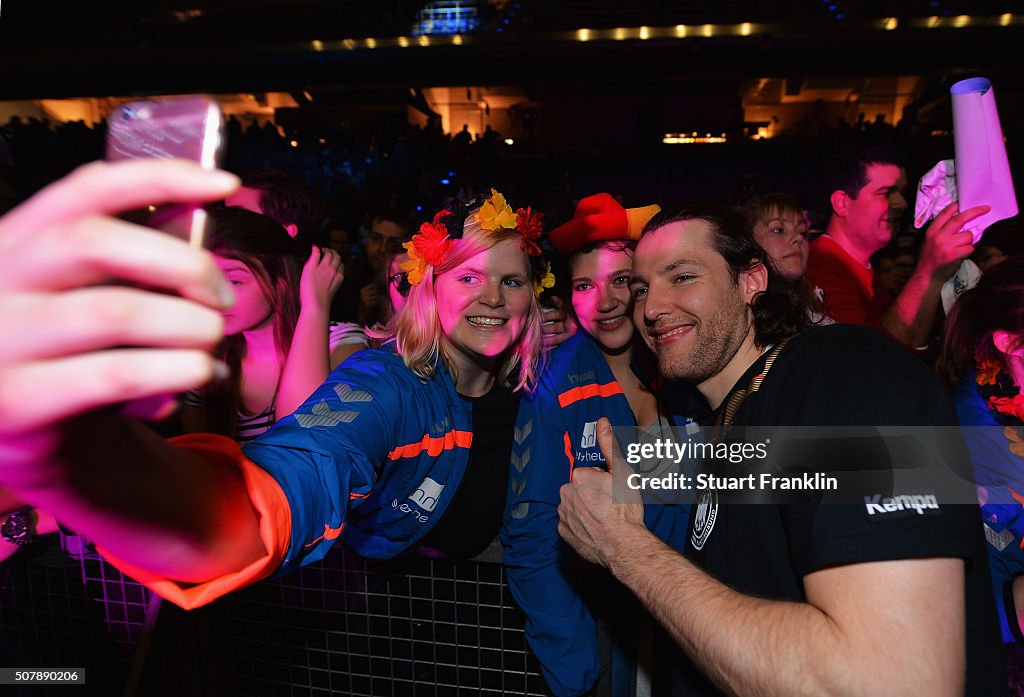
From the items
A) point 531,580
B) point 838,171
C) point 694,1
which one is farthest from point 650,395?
point 694,1

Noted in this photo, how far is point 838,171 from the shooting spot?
347cm

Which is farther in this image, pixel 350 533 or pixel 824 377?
pixel 350 533

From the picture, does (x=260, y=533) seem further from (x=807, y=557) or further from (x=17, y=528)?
(x=17, y=528)

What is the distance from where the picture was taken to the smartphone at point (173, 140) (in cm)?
42

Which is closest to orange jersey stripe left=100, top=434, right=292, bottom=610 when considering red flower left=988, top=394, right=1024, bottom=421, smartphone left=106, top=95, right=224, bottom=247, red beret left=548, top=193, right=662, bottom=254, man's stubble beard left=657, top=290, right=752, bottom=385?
smartphone left=106, top=95, right=224, bottom=247

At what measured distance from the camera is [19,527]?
158 centimetres

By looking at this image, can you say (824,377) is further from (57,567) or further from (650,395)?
(57,567)

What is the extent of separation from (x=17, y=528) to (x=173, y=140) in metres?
1.71

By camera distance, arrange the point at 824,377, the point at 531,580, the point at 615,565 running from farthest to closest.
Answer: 1. the point at 531,580
2. the point at 615,565
3. the point at 824,377

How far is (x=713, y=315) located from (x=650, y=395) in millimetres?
971

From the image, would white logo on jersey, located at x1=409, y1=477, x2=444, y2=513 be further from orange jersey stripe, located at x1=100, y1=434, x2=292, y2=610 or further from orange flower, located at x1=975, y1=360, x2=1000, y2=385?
orange flower, located at x1=975, y1=360, x2=1000, y2=385

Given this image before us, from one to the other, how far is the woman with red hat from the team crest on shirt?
33 centimetres

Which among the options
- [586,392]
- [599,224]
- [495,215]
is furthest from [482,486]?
[599,224]

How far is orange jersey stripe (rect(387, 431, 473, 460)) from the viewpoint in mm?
1627
